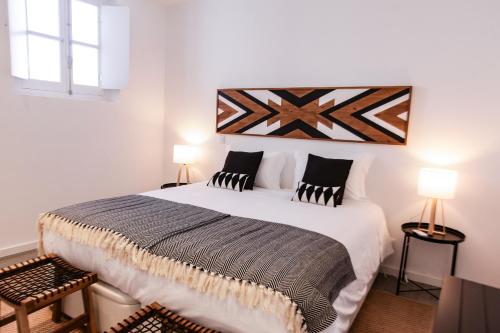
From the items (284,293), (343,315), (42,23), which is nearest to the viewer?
(284,293)

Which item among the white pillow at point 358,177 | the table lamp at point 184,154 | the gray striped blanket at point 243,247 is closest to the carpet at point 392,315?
the gray striped blanket at point 243,247

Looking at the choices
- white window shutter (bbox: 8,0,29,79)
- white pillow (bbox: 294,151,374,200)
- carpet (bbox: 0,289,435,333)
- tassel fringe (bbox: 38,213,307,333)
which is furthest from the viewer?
white pillow (bbox: 294,151,374,200)

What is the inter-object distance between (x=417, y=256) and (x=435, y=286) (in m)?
0.26

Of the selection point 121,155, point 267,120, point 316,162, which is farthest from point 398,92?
point 121,155

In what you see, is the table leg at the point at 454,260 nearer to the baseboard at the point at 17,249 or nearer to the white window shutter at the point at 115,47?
the white window shutter at the point at 115,47

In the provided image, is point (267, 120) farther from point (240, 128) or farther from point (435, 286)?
point (435, 286)

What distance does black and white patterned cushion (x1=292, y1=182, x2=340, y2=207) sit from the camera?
2.48 metres

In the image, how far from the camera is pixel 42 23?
2.88 m

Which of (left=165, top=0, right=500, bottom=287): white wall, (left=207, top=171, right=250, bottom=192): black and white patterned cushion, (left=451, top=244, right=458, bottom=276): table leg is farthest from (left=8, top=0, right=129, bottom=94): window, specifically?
(left=451, top=244, right=458, bottom=276): table leg

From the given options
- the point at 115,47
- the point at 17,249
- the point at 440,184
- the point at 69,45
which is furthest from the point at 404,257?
the point at 69,45

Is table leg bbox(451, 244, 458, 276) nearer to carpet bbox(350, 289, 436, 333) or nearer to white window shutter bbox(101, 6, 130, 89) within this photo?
carpet bbox(350, 289, 436, 333)

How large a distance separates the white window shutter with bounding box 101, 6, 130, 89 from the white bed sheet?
147 centimetres

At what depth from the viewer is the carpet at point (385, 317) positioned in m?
1.94

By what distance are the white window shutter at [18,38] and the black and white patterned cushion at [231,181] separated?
1840mm
